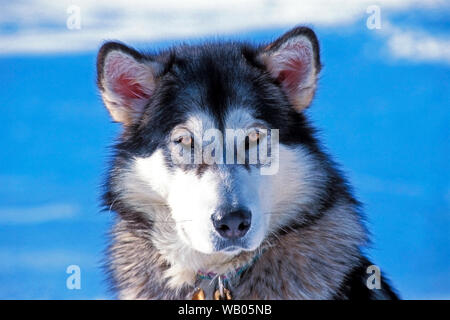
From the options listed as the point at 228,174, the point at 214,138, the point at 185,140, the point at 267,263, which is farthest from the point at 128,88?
the point at 267,263

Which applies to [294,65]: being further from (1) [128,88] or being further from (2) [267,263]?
(2) [267,263]

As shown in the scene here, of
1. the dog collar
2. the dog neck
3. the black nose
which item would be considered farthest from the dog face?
the dog collar

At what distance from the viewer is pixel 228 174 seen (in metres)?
4.41

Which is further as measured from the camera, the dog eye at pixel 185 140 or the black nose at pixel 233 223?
the dog eye at pixel 185 140

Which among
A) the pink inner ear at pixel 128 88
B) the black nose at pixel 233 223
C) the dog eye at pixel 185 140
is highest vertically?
the pink inner ear at pixel 128 88

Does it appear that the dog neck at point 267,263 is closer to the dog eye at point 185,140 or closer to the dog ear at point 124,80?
the dog eye at point 185,140

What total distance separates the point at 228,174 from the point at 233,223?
31 cm

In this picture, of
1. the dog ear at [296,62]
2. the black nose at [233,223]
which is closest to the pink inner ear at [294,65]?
the dog ear at [296,62]

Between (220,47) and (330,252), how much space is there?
152 cm

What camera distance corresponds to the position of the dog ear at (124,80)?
15.8ft

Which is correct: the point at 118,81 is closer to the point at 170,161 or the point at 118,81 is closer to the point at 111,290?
the point at 170,161
